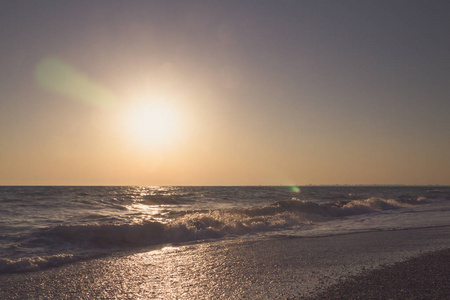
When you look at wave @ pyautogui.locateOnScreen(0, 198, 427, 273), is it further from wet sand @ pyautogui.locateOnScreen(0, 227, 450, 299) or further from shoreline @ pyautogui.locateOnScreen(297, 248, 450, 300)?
shoreline @ pyautogui.locateOnScreen(297, 248, 450, 300)

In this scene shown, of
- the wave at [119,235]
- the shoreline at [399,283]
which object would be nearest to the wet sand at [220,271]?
the shoreline at [399,283]

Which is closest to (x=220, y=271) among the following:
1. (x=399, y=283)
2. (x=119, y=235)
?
(x=399, y=283)

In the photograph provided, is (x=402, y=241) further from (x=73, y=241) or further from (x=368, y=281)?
(x=73, y=241)

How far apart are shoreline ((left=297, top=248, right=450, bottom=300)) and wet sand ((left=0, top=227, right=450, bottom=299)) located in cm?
23

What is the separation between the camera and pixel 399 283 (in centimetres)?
546

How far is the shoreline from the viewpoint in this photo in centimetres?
488

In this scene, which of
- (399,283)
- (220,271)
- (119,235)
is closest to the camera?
(399,283)

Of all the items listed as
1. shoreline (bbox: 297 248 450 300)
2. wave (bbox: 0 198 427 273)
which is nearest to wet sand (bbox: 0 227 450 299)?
shoreline (bbox: 297 248 450 300)

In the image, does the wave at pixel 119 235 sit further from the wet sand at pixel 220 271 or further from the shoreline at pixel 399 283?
the shoreline at pixel 399 283

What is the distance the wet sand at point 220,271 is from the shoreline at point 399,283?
9.2 inches

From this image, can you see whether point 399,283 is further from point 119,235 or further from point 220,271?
point 119,235

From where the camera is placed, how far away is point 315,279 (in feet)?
19.6

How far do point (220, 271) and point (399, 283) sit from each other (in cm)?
366

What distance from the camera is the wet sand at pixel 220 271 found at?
5.42 meters
